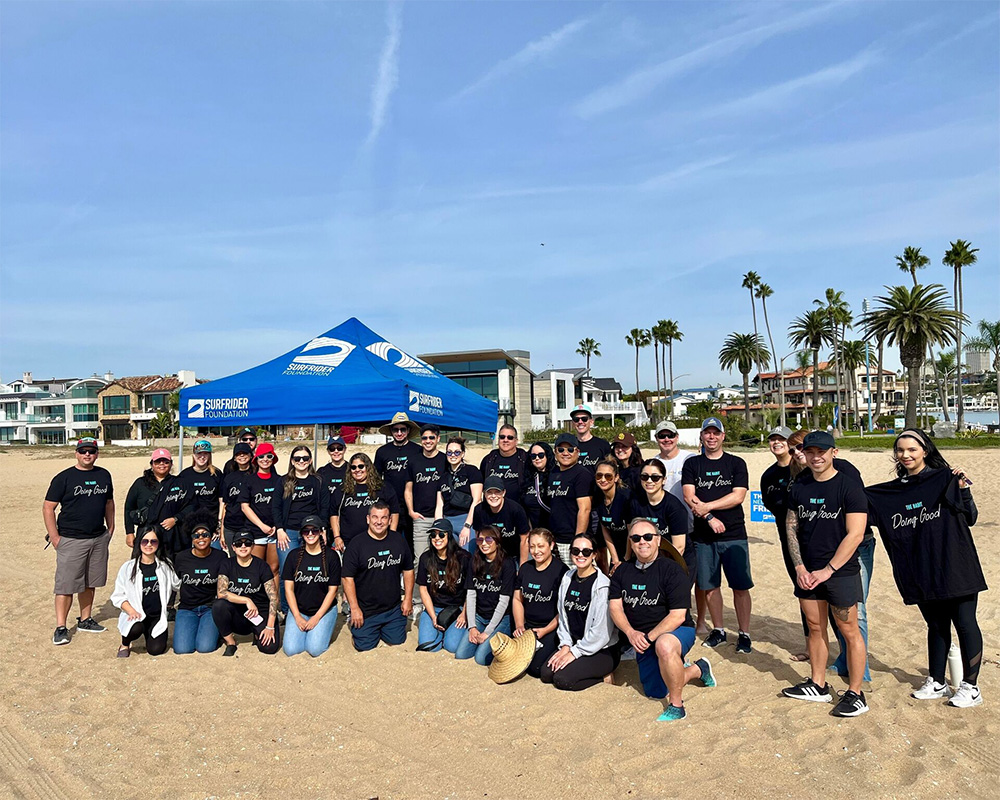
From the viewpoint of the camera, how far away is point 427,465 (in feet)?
21.6

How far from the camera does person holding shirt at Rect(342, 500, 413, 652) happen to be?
5781mm

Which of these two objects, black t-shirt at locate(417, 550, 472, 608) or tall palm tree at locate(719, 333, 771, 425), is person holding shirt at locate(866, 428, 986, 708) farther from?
tall palm tree at locate(719, 333, 771, 425)

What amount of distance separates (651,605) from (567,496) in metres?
1.38

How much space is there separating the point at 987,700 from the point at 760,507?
17.3ft

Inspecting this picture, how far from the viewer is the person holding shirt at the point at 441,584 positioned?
5668mm

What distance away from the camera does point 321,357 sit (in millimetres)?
8320

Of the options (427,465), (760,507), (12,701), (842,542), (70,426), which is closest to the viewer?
(842,542)

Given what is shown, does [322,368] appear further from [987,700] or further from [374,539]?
[987,700]

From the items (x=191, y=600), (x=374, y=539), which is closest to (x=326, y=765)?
(x=374, y=539)

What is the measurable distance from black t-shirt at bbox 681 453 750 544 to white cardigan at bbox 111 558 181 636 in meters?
4.27

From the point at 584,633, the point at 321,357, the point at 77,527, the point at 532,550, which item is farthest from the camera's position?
the point at 321,357

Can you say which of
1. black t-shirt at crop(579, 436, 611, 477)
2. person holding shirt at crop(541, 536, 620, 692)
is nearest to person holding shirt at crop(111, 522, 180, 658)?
person holding shirt at crop(541, 536, 620, 692)

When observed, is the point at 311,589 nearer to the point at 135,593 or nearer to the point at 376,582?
the point at 376,582

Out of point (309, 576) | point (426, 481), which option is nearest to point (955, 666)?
point (426, 481)
